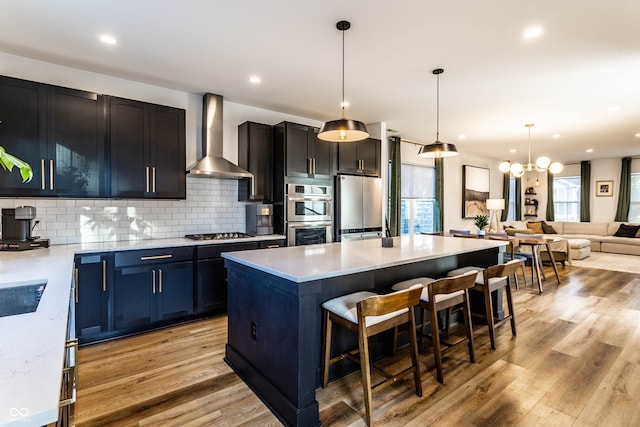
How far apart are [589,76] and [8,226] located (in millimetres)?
6096

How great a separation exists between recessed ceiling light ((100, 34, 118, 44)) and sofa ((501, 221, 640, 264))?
25.0 feet

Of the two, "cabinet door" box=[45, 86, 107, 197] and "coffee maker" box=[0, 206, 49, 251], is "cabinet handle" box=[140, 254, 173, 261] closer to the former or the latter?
"cabinet door" box=[45, 86, 107, 197]

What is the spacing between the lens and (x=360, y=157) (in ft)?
17.3

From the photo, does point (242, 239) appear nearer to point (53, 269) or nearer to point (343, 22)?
point (53, 269)

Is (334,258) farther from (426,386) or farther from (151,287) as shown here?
(151,287)

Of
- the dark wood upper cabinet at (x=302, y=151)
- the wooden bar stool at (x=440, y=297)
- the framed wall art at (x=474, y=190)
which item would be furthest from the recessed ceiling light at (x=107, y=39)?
the framed wall art at (x=474, y=190)

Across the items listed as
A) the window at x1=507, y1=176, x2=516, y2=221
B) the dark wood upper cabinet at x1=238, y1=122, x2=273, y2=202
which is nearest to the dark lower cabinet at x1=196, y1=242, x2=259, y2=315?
the dark wood upper cabinet at x1=238, y1=122, x2=273, y2=202

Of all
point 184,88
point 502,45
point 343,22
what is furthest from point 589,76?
point 184,88

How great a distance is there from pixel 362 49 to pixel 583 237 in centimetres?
961

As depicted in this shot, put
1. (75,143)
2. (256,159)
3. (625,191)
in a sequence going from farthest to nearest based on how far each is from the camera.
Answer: (625,191) → (256,159) → (75,143)

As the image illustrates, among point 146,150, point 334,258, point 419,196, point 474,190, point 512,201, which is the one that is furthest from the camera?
point 512,201

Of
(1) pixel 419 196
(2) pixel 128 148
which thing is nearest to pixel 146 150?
(2) pixel 128 148

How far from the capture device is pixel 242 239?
3918 millimetres

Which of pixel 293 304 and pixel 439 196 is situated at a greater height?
pixel 439 196
